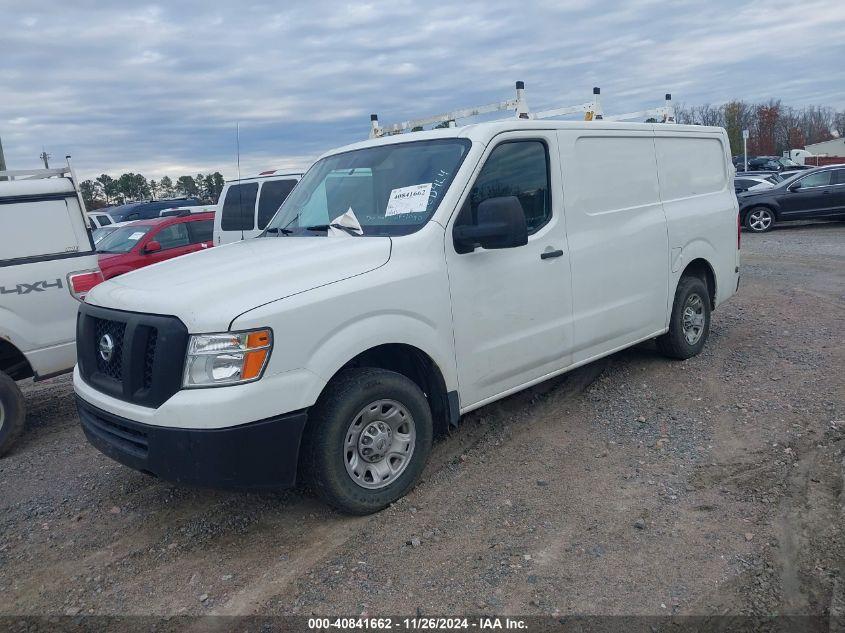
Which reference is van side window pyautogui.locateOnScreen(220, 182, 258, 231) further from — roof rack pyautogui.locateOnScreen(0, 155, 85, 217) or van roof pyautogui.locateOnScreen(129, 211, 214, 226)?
roof rack pyautogui.locateOnScreen(0, 155, 85, 217)

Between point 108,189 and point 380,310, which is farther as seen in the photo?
point 108,189

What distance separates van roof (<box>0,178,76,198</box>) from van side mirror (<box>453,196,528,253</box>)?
374 cm

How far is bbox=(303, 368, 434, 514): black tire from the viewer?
12.0 feet

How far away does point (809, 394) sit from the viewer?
554cm

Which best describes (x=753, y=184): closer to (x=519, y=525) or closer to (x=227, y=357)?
(x=519, y=525)

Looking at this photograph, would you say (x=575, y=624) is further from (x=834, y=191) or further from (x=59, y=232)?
(x=834, y=191)

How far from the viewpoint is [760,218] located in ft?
60.5

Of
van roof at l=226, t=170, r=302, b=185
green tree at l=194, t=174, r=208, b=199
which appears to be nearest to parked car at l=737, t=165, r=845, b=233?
van roof at l=226, t=170, r=302, b=185

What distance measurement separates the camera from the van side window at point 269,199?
10.6 m

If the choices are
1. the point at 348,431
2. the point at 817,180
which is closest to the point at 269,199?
the point at 348,431

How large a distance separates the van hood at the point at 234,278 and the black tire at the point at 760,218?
16917 mm

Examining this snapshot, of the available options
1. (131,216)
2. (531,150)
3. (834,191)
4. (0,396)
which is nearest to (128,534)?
(0,396)

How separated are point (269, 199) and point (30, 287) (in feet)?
17.6

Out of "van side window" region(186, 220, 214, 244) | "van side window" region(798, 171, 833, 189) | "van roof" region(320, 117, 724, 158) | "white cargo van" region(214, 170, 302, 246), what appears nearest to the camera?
"van roof" region(320, 117, 724, 158)
